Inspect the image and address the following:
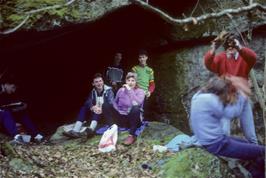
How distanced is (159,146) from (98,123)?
7.20 feet

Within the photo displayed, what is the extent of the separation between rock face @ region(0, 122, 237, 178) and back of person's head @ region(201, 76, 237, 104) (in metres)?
1.55

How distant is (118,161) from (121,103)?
136cm

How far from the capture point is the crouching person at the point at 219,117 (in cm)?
583

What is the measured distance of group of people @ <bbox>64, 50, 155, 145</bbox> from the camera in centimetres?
866

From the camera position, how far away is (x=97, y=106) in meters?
9.09

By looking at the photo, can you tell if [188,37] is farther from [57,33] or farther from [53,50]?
[53,50]

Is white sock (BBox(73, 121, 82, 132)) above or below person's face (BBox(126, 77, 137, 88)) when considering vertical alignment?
below

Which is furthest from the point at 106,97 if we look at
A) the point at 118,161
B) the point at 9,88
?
the point at 9,88

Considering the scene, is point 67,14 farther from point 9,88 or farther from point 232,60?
point 232,60

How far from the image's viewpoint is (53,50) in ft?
39.0

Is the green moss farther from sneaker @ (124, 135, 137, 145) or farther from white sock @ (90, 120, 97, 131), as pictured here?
white sock @ (90, 120, 97, 131)

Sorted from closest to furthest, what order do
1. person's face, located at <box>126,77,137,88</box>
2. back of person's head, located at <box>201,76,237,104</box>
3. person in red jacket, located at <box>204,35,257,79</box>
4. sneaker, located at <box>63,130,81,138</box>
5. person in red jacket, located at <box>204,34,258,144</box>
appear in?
1. back of person's head, located at <box>201,76,237,104</box>
2. person in red jacket, located at <box>204,34,258,144</box>
3. person in red jacket, located at <box>204,35,257,79</box>
4. person's face, located at <box>126,77,137,88</box>
5. sneaker, located at <box>63,130,81,138</box>

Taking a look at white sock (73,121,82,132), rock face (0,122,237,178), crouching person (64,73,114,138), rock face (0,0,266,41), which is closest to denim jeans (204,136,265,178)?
rock face (0,122,237,178)

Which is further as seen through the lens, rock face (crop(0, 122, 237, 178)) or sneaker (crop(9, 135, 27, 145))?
sneaker (crop(9, 135, 27, 145))
